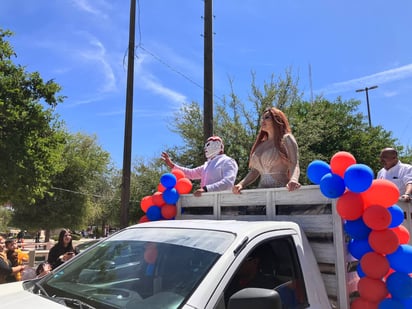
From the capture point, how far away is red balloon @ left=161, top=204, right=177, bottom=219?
4.01m

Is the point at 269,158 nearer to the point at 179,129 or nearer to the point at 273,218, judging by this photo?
the point at 273,218

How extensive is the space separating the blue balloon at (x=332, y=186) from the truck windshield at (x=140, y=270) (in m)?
0.89

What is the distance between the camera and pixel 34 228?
945 inches

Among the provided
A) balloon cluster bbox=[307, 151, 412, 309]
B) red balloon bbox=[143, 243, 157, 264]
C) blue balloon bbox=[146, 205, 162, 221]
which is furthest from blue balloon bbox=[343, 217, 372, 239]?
blue balloon bbox=[146, 205, 162, 221]

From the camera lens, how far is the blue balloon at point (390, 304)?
250cm

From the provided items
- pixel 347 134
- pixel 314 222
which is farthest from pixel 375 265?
pixel 347 134

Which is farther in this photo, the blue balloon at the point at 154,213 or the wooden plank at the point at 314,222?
the blue balloon at the point at 154,213

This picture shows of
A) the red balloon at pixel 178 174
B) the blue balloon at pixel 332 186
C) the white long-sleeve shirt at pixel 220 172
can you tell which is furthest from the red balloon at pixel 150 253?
the red balloon at pixel 178 174

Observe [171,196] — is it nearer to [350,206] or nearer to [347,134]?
[350,206]

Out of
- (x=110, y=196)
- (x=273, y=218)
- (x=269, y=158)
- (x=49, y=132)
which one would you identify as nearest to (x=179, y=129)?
(x=49, y=132)

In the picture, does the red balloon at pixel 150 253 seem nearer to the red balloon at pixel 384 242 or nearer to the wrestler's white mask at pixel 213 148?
the red balloon at pixel 384 242

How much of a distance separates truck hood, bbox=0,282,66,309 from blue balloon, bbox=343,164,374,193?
2.05 m

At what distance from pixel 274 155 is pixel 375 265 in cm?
155

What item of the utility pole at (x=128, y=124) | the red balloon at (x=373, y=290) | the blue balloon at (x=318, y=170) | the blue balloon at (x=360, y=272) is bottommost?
the red balloon at (x=373, y=290)
